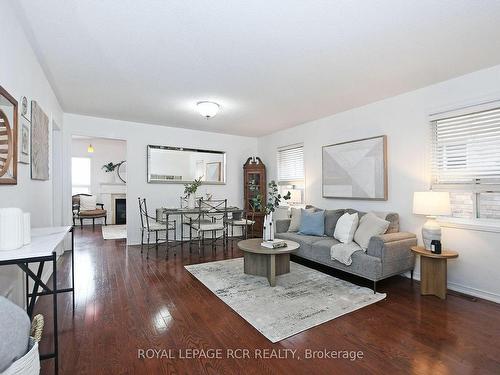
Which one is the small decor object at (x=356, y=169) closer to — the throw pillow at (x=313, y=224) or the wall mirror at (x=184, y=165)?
the throw pillow at (x=313, y=224)

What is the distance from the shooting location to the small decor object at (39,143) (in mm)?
2539

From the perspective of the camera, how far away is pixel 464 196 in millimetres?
3121

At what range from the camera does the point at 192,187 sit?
5.31 m

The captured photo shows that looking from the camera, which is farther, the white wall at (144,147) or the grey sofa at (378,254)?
the white wall at (144,147)

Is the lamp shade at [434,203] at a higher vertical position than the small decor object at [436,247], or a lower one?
higher

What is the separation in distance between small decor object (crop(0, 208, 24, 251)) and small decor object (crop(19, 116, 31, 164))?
34.5 inches

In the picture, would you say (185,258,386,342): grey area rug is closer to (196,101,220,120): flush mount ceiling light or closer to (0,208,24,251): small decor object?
(0,208,24,251): small decor object

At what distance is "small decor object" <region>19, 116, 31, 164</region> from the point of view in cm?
217

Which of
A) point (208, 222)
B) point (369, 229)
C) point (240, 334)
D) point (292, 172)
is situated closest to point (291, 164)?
point (292, 172)

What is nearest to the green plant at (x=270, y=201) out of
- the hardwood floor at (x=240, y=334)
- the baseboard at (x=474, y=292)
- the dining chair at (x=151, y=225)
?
the hardwood floor at (x=240, y=334)

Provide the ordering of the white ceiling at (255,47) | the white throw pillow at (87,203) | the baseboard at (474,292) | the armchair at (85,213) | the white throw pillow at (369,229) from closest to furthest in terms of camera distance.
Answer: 1. the white ceiling at (255,47)
2. the baseboard at (474,292)
3. the white throw pillow at (369,229)
4. the armchair at (85,213)
5. the white throw pillow at (87,203)

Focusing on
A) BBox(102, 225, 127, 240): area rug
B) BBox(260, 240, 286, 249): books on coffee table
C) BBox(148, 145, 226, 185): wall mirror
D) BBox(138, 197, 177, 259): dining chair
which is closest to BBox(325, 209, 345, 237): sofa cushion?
BBox(260, 240, 286, 249): books on coffee table

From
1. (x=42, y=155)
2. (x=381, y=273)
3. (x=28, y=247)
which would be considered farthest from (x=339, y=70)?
(x=42, y=155)

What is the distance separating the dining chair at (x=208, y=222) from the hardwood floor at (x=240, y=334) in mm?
1607
